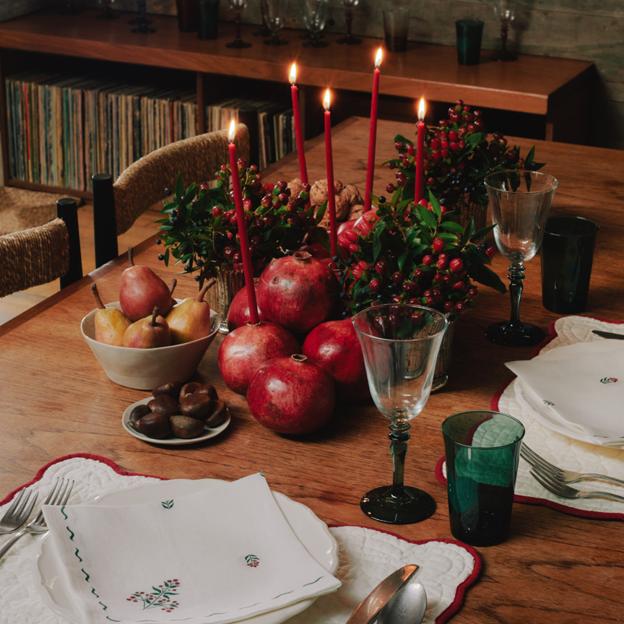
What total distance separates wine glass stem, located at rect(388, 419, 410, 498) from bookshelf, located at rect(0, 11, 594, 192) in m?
2.05

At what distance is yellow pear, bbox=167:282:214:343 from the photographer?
1.08 meters

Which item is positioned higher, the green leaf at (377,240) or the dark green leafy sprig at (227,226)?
the green leaf at (377,240)

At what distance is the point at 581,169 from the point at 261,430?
1.12 meters

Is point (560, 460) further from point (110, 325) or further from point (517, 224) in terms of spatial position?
point (110, 325)

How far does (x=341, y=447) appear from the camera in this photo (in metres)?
1.00

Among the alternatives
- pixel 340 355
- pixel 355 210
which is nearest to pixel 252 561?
pixel 340 355

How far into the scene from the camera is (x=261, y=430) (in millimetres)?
1023

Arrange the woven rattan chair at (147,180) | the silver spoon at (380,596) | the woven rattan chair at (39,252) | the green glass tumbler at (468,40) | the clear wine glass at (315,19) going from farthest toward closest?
the clear wine glass at (315,19)
the green glass tumbler at (468,40)
the woven rattan chair at (147,180)
the woven rattan chair at (39,252)
the silver spoon at (380,596)

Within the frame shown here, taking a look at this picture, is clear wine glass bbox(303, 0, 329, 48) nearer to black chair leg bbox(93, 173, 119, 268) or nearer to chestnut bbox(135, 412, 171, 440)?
black chair leg bbox(93, 173, 119, 268)

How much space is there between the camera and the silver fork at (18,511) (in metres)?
0.86

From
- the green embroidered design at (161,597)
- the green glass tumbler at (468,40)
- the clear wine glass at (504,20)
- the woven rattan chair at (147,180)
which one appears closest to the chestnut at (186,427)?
the green embroidered design at (161,597)

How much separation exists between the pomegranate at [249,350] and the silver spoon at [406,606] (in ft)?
1.12

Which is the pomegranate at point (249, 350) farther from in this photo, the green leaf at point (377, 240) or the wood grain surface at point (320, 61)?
the wood grain surface at point (320, 61)

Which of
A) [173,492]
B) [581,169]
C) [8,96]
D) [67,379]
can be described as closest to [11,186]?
[8,96]
